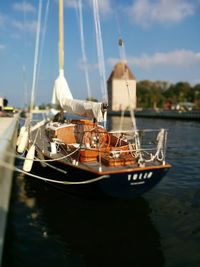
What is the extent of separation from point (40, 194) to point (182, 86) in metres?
133

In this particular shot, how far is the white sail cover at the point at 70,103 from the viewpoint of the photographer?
11336 millimetres

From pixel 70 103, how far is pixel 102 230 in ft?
21.6

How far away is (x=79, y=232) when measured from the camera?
8.73m

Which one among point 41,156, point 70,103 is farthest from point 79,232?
point 70,103

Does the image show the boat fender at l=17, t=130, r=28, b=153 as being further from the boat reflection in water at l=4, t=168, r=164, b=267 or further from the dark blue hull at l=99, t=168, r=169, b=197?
the dark blue hull at l=99, t=168, r=169, b=197

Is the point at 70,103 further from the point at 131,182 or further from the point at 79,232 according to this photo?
the point at 79,232

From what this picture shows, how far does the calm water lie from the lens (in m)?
7.47

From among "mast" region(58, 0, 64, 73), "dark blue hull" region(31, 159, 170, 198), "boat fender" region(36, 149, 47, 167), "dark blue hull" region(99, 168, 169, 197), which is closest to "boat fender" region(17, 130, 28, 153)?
"boat fender" region(36, 149, 47, 167)

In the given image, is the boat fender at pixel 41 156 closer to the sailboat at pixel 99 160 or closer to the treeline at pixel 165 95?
the sailboat at pixel 99 160

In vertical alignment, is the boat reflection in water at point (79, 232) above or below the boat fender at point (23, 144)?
below

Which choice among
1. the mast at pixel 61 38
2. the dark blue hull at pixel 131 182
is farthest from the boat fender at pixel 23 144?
the dark blue hull at pixel 131 182

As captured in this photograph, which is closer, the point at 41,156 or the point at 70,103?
the point at 41,156

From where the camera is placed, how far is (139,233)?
881cm

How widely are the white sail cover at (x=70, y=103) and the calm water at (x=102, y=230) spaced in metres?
3.11
